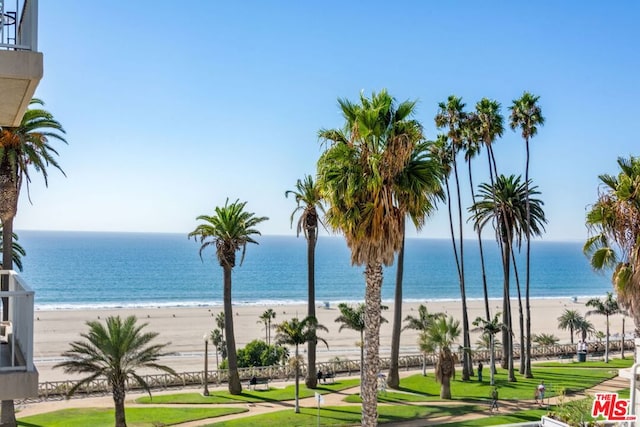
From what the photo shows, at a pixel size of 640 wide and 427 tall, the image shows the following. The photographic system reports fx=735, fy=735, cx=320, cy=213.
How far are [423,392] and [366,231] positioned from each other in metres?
21.0

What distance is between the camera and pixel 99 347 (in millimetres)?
30297

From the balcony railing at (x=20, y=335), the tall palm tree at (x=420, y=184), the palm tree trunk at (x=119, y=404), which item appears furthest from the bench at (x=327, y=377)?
the balcony railing at (x=20, y=335)

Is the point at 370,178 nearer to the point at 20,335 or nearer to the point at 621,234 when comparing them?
the point at 621,234

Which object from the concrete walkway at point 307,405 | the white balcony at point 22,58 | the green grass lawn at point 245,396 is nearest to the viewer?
A: the white balcony at point 22,58

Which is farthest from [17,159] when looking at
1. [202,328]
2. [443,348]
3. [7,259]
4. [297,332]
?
[202,328]

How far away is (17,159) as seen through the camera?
28.0 metres

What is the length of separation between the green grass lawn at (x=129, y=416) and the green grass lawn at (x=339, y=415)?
202 centimetres

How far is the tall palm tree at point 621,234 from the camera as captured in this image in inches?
952

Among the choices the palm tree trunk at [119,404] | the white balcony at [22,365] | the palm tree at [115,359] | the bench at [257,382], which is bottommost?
the bench at [257,382]

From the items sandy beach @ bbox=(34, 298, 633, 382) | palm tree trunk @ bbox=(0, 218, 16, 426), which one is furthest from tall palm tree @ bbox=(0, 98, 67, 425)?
sandy beach @ bbox=(34, 298, 633, 382)

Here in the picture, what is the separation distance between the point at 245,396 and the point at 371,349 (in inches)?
678

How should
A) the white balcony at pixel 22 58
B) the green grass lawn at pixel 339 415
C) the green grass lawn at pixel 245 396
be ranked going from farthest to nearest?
the green grass lawn at pixel 245 396, the green grass lawn at pixel 339 415, the white balcony at pixel 22 58

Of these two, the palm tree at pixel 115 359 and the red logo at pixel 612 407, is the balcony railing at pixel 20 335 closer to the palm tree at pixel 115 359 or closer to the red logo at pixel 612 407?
the red logo at pixel 612 407

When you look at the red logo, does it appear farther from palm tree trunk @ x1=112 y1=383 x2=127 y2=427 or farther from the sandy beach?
the sandy beach
